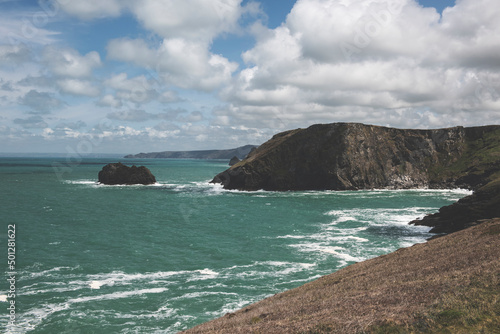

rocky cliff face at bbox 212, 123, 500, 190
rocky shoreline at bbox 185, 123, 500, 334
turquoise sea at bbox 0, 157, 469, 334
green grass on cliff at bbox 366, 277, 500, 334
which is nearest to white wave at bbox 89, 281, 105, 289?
turquoise sea at bbox 0, 157, 469, 334

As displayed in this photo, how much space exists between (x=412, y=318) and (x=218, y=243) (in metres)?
44.0

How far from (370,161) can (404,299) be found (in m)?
141

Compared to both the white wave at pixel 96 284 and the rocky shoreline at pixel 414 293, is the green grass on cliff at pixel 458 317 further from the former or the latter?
the white wave at pixel 96 284

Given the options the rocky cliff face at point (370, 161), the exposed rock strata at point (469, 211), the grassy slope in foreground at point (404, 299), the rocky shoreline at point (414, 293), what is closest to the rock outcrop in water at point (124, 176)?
the rocky cliff face at point (370, 161)

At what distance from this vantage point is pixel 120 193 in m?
124

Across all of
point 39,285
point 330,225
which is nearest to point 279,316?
point 39,285

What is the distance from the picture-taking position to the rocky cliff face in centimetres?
14388

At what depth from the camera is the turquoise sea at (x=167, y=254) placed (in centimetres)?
3191


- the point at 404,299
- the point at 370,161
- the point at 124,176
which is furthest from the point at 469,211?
the point at 124,176

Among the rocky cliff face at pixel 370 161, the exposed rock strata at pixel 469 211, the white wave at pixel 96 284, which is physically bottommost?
the white wave at pixel 96 284

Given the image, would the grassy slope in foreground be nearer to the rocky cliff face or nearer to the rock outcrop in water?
the rocky cliff face

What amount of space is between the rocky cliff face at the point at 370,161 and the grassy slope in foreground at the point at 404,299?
112m

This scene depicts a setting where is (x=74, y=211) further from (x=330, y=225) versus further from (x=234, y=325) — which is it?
(x=234, y=325)

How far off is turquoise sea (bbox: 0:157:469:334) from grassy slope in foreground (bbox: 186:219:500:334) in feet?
35.5
